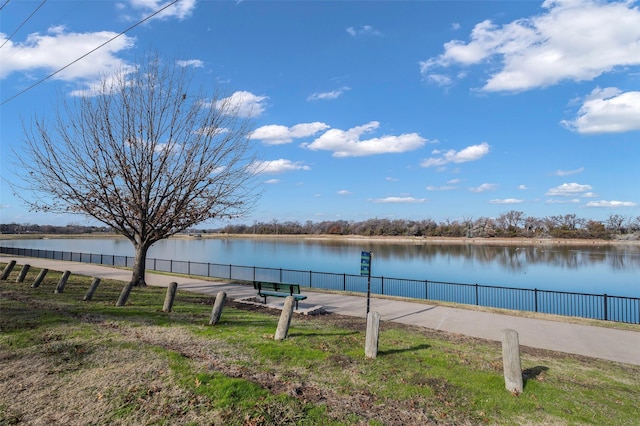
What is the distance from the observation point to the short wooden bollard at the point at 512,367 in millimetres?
5465

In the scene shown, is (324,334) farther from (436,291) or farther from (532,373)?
(436,291)

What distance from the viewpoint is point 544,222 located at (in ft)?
371

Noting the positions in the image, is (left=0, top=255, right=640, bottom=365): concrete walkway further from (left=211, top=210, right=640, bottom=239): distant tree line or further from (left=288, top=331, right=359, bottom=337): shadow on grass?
(left=211, top=210, right=640, bottom=239): distant tree line

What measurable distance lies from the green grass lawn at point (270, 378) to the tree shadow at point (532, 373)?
17mm

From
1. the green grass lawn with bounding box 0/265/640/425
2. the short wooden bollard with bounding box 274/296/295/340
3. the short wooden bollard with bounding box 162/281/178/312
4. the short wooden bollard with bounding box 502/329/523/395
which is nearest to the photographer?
the green grass lawn with bounding box 0/265/640/425

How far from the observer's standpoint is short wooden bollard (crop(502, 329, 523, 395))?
215 inches

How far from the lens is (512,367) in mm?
5492

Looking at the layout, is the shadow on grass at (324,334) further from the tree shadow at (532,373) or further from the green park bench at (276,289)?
the green park bench at (276,289)

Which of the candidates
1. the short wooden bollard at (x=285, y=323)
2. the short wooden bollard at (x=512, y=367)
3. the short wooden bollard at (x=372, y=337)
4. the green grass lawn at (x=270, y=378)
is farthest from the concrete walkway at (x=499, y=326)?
the short wooden bollard at (x=285, y=323)

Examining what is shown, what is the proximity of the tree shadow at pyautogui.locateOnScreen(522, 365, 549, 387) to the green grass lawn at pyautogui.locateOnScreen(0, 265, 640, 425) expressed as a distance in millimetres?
17

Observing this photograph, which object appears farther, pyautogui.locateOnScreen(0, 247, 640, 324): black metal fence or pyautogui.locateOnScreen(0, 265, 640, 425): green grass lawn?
pyautogui.locateOnScreen(0, 247, 640, 324): black metal fence

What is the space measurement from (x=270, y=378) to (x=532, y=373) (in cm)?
414

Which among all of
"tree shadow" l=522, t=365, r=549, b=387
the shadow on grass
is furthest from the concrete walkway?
the shadow on grass

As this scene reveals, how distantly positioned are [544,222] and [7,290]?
12489 cm
